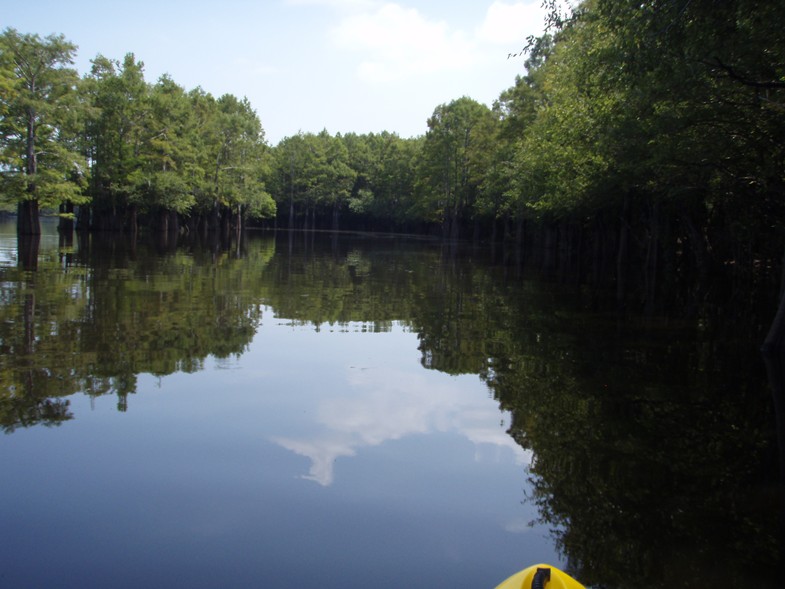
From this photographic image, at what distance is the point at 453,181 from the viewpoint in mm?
73688

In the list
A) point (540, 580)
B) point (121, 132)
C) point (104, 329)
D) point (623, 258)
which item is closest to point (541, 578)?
point (540, 580)

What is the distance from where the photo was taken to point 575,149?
27281mm

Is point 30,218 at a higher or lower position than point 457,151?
lower

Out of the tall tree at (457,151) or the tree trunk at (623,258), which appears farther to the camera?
the tall tree at (457,151)

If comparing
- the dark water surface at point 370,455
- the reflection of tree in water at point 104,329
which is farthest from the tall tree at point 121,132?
the dark water surface at point 370,455

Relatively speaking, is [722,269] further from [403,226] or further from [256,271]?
[403,226]

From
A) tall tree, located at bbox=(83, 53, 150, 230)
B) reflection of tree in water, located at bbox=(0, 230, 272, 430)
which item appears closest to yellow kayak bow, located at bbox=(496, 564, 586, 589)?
reflection of tree in water, located at bbox=(0, 230, 272, 430)

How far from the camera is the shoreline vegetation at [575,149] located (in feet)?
37.8

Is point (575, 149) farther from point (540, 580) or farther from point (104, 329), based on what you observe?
point (540, 580)

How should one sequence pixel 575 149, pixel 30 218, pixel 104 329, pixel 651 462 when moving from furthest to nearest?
pixel 30 218 < pixel 575 149 < pixel 104 329 < pixel 651 462

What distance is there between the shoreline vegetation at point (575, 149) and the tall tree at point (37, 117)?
0.10 m

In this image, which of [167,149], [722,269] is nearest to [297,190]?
[167,149]

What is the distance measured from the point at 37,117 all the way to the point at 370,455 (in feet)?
130

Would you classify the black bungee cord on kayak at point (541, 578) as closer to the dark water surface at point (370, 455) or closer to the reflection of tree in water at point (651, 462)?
the dark water surface at point (370, 455)
